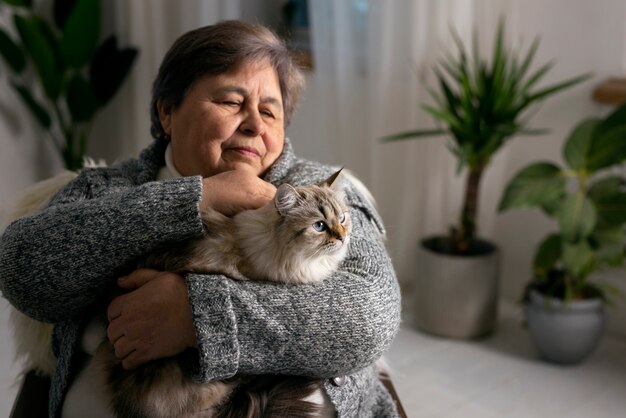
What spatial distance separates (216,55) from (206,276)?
44 centimetres

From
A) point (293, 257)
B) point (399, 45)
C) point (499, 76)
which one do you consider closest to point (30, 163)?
point (399, 45)

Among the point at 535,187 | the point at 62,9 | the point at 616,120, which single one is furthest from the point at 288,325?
the point at 62,9

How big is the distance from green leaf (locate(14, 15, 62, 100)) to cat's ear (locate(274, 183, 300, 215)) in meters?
2.47

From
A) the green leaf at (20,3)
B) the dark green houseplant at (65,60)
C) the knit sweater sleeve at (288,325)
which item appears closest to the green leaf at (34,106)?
the dark green houseplant at (65,60)

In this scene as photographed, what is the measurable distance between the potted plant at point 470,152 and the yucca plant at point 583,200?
17cm

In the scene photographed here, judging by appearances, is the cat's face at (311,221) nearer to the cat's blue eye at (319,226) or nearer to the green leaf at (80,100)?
the cat's blue eye at (319,226)

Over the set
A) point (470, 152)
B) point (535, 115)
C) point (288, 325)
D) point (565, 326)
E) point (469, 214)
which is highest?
point (535, 115)

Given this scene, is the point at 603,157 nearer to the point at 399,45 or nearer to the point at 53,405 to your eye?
the point at 399,45

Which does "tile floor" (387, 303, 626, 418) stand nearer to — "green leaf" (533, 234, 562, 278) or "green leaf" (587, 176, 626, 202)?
"green leaf" (533, 234, 562, 278)

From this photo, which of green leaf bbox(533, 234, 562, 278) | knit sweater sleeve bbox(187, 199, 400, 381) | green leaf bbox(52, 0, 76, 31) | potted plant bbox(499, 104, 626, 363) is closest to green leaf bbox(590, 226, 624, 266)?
potted plant bbox(499, 104, 626, 363)

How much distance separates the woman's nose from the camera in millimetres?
1307

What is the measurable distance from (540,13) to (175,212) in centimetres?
211

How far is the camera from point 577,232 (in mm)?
2350

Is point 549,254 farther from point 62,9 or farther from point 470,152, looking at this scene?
point 62,9
